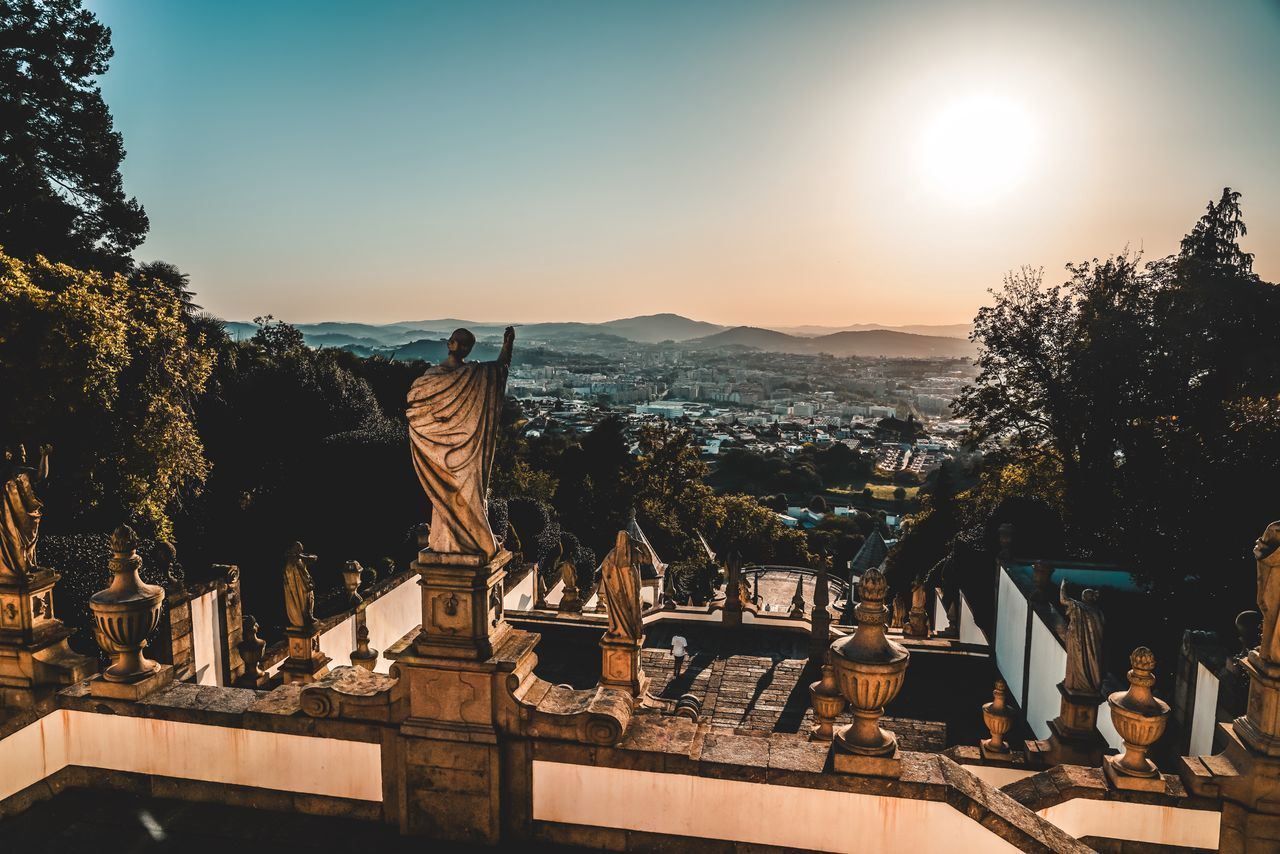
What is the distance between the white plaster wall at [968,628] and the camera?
53.0 feet

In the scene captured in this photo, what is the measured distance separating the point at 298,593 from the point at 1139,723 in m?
9.24

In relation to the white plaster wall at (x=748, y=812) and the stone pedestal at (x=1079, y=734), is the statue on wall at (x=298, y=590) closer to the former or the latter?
the white plaster wall at (x=748, y=812)

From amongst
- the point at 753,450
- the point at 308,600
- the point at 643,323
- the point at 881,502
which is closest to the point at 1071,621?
the point at 308,600

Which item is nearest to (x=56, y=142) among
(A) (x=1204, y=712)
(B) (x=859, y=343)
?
(A) (x=1204, y=712)

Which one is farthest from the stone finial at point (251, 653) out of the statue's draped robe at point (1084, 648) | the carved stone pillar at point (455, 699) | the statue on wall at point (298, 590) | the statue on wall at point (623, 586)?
the statue's draped robe at point (1084, 648)

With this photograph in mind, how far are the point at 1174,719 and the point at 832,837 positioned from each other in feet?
22.5

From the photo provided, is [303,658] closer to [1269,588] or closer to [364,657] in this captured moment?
[364,657]

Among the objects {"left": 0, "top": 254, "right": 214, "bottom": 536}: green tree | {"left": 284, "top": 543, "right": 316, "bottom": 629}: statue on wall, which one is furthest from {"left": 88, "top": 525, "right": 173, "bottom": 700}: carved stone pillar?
{"left": 0, "top": 254, "right": 214, "bottom": 536}: green tree

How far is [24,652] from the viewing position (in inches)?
237

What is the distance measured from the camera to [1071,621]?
7969 mm

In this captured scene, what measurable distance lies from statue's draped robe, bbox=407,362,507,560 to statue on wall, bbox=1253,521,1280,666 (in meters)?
4.85

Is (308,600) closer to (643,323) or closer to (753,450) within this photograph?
(753,450)

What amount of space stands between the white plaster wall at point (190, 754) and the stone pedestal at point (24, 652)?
353 mm

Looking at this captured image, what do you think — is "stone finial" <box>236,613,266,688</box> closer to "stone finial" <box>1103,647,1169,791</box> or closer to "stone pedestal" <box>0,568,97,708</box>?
"stone pedestal" <box>0,568,97,708</box>
